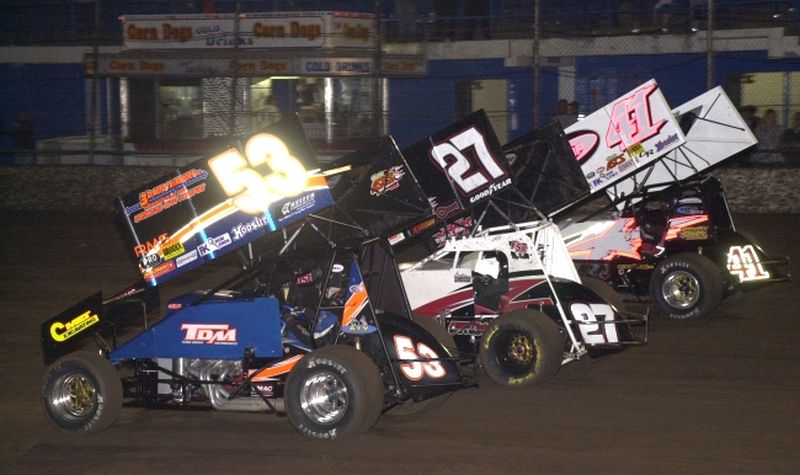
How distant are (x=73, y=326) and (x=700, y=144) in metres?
6.90

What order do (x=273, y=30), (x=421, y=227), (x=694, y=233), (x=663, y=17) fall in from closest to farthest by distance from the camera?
1. (x=421, y=227)
2. (x=694, y=233)
3. (x=663, y=17)
4. (x=273, y=30)

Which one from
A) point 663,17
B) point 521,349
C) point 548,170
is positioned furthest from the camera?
point 663,17

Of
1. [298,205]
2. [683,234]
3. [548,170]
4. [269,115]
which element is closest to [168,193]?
[298,205]

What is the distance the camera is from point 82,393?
721 centimetres

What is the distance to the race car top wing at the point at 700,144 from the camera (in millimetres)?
11312

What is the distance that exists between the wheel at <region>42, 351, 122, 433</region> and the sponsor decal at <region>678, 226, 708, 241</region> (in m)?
6.28

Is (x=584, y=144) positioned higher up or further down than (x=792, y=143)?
further down

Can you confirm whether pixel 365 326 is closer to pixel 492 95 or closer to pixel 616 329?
pixel 616 329

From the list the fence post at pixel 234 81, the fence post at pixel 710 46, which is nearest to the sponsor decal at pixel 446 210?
the fence post at pixel 710 46

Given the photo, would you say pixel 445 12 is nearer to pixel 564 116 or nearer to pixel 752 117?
pixel 564 116

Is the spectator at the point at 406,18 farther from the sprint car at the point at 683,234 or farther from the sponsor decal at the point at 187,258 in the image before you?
the sponsor decal at the point at 187,258

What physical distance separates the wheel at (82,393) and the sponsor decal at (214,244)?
3.16ft

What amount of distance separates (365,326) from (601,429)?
166 cm

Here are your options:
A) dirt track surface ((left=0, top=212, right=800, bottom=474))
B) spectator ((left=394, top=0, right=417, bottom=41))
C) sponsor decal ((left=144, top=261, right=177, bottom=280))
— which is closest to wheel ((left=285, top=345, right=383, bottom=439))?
dirt track surface ((left=0, top=212, right=800, bottom=474))
